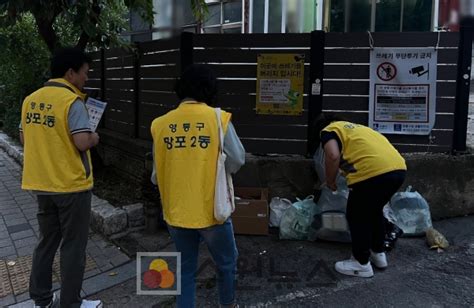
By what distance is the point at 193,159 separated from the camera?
259cm

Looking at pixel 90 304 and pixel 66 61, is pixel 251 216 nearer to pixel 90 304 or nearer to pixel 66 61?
pixel 90 304

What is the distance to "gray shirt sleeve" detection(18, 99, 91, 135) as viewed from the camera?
2.83m

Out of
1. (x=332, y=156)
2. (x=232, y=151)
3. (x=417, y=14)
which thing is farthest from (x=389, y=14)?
(x=232, y=151)

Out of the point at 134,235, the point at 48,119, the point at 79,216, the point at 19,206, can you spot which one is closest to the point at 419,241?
the point at 134,235

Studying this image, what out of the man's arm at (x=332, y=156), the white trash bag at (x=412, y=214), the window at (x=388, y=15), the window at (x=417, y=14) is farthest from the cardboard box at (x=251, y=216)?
the window at (x=417, y=14)

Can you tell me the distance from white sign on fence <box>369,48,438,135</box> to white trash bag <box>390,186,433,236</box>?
81 cm

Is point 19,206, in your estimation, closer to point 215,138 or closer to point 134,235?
point 134,235

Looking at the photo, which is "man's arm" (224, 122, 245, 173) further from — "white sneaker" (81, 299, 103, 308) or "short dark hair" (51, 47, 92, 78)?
"white sneaker" (81, 299, 103, 308)

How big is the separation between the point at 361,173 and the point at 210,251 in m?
1.47

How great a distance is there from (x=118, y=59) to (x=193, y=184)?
15.7ft

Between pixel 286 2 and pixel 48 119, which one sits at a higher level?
pixel 286 2

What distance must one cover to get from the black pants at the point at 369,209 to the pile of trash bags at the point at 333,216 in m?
0.48

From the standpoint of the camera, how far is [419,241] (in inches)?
178

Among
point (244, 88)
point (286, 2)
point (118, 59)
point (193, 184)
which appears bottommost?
point (193, 184)
